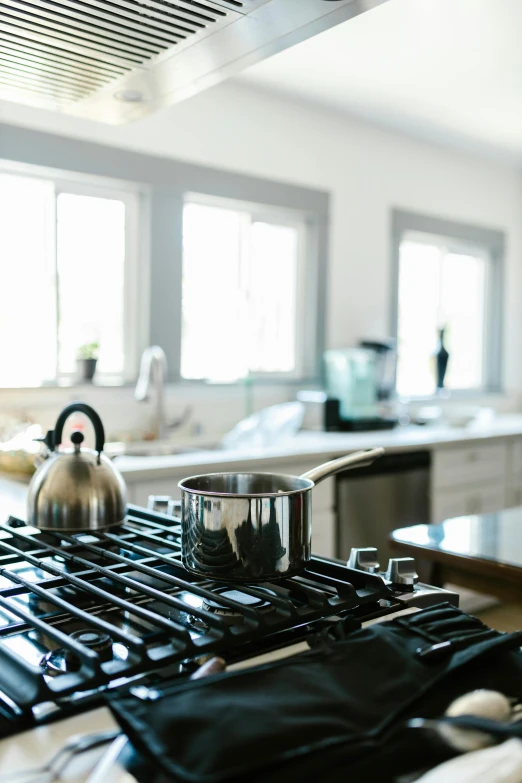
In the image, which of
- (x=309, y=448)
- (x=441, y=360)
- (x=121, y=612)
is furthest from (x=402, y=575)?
(x=441, y=360)

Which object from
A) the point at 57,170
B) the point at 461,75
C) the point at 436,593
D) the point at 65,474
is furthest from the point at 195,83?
the point at 461,75

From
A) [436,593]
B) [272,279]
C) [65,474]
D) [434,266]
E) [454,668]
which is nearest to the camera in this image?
[454,668]

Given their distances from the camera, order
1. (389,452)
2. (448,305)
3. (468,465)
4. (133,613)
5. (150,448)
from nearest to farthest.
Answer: (133,613) → (150,448) → (389,452) → (468,465) → (448,305)

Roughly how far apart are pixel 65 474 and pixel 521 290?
4.73 metres

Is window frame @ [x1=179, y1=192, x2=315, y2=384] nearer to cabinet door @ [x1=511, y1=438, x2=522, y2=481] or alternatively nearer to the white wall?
the white wall

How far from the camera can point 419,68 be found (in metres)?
3.27

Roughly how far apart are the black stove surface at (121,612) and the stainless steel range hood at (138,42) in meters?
0.73

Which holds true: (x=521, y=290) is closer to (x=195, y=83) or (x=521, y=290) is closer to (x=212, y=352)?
(x=212, y=352)

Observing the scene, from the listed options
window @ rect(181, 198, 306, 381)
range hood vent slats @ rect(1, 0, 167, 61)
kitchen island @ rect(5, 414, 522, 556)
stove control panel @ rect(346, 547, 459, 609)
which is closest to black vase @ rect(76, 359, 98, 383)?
kitchen island @ rect(5, 414, 522, 556)

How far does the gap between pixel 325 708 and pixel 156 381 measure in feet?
8.29

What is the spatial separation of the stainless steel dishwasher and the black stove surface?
1.97m

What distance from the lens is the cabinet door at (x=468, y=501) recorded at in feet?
11.2

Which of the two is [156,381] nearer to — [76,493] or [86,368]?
[86,368]

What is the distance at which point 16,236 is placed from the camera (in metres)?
2.88
